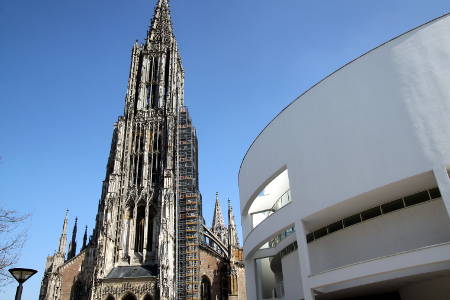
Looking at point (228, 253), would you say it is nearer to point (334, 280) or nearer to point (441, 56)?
point (334, 280)

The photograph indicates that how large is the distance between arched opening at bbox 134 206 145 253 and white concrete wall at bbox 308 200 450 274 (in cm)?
2320

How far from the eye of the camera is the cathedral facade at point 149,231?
34.1 metres

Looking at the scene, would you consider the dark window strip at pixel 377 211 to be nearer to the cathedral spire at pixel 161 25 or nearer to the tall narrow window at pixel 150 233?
the tall narrow window at pixel 150 233

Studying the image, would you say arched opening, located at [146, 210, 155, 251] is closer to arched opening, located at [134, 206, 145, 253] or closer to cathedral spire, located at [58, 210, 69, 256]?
arched opening, located at [134, 206, 145, 253]

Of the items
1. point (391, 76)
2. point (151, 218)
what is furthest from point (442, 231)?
point (151, 218)

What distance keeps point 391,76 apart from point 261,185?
28.7 feet

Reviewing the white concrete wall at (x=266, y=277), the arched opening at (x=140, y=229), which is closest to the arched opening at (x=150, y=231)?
the arched opening at (x=140, y=229)

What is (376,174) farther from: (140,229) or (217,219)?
(217,219)

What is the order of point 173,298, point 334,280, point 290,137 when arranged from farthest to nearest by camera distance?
point 173,298 < point 290,137 < point 334,280

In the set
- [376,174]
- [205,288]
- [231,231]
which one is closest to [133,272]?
[205,288]

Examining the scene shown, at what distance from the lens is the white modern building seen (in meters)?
14.1

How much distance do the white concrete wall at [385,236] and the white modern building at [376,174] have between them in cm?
4

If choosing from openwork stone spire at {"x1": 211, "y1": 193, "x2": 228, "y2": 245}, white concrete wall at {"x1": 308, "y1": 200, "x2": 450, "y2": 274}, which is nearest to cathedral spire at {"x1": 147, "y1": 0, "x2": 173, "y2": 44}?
openwork stone spire at {"x1": 211, "y1": 193, "x2": 228, "y2": 245}

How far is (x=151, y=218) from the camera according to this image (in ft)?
126
